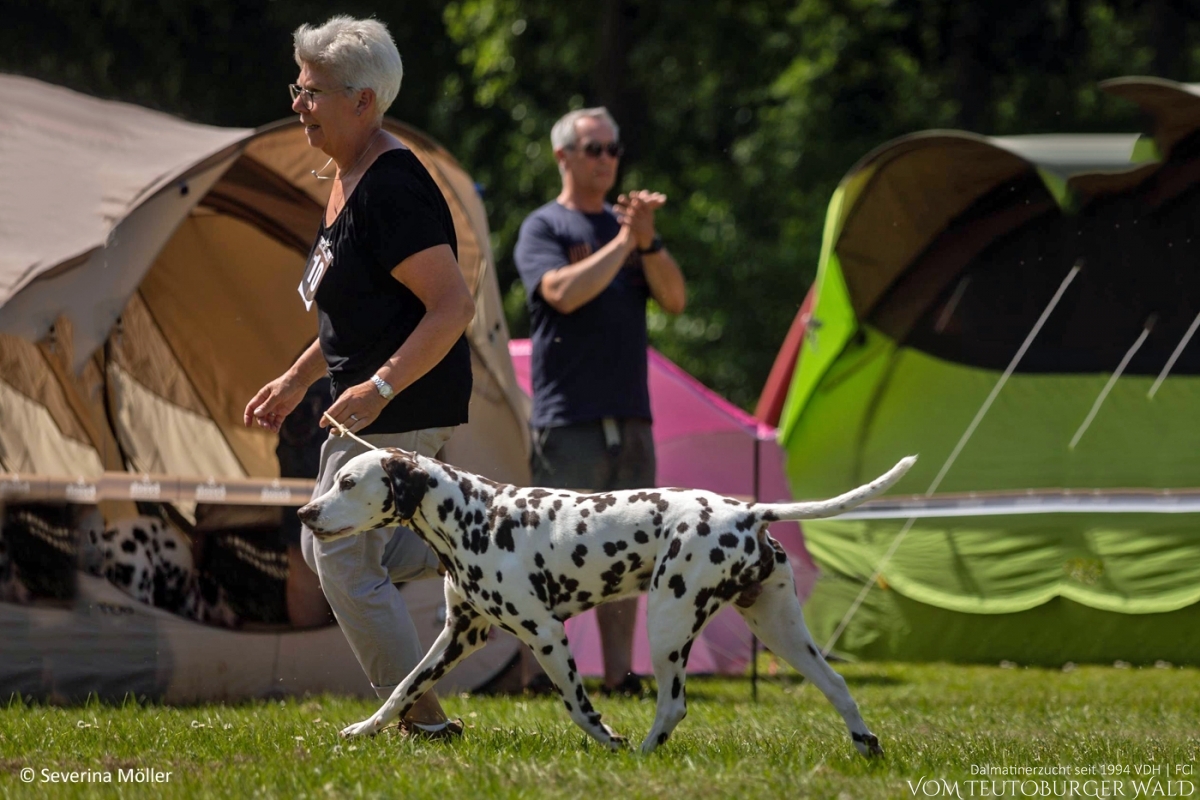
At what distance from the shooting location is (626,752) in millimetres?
4250

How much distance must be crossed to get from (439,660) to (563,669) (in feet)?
1.28

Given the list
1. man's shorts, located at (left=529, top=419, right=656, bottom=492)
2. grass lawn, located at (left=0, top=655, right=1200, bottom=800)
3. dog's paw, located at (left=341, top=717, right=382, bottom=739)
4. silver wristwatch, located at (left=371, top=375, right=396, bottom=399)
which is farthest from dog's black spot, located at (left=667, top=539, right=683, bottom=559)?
man's shorts, located at (left=529, top=419, right=656, bottom=492)

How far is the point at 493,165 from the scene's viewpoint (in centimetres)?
1859

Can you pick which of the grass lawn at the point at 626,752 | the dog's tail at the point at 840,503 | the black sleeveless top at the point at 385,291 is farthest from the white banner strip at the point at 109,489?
the dog's tail at the point at 840,503

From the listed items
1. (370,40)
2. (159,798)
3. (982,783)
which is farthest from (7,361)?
(982,783)

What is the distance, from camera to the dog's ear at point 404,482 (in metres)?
4.30

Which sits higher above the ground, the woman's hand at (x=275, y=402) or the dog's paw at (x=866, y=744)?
the woman's hand at (x=275, y=402)

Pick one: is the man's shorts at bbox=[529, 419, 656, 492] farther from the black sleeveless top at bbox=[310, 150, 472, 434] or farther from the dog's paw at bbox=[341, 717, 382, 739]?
the dog's paw at bbox=[341, 717, 382, 739]

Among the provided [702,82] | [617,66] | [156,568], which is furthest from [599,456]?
[702,82]

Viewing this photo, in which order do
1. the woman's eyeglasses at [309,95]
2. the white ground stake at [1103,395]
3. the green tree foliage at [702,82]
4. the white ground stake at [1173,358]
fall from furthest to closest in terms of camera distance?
the green tree foliage at [702,82], the white ground stake at [1103,395], the white ground stake at [1173,358], the woman's eyeglasses at [309,95]

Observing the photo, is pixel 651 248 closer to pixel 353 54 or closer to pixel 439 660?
pixel 353 54

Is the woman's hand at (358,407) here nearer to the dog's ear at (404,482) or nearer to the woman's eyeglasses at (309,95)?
the dog's ear at (404,482)

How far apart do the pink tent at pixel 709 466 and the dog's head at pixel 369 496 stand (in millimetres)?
3787

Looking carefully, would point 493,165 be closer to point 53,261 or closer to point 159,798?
point 53,261
